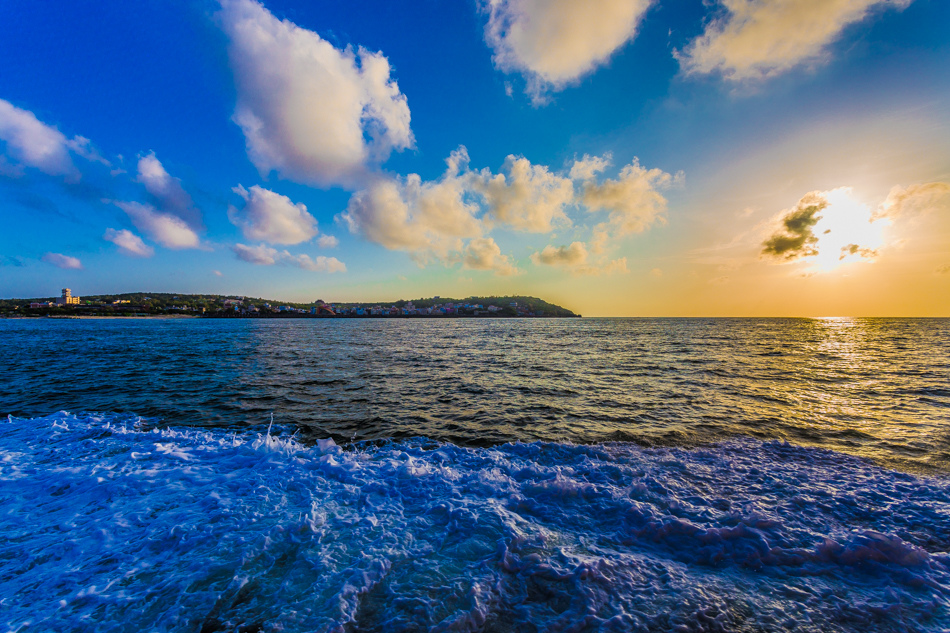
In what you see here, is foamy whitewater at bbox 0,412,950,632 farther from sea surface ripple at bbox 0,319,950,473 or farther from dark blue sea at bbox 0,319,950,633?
sea surface ripple at bbox 0,319,950,473

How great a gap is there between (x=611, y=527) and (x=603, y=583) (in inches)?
58.7

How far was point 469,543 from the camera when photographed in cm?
539

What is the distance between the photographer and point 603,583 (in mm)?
4555

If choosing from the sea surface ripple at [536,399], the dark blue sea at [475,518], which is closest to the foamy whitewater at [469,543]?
the dark blue sea at [475,518]

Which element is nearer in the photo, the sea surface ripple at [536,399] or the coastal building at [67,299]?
the sea surface ripple at [536,399]

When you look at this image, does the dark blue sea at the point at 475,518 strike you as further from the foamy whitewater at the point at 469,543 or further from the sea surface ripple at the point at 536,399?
→ the sea surface ripple at the point at 536,399

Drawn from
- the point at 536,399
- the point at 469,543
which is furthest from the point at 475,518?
the point at 536,399

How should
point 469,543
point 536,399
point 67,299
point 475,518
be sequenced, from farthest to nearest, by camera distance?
point 67,299, point 536,399, point 475,518, point 469,543

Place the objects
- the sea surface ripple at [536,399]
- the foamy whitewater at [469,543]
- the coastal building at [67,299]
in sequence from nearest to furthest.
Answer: the foamy whitewater at [469,543] → the sea surface ripple at [536,399] → the coastal building at [67,299]

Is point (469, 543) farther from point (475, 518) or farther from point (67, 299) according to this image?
point (67, 299)

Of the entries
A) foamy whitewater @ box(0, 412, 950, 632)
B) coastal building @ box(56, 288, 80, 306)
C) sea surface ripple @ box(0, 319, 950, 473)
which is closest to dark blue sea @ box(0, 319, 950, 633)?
foamy whitewater @ box(0, 412, 950, 632)

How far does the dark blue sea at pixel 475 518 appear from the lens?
13.6 ft

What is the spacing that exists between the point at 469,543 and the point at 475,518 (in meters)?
0.63

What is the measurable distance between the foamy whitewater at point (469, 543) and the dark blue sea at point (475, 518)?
33 mm
